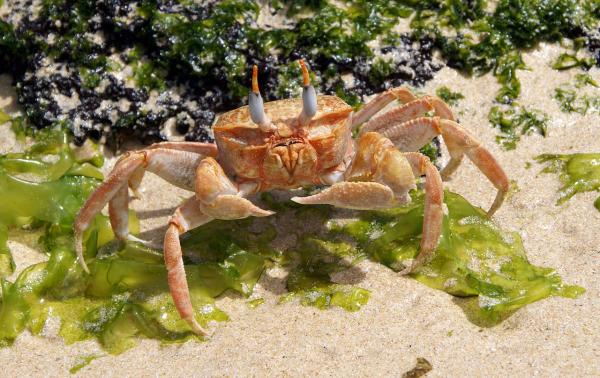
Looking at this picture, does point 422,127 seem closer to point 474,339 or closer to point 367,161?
point 367,161

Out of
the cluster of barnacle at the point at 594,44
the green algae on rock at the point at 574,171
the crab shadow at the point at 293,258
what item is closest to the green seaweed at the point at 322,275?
the crab shadow at the point at 293,258

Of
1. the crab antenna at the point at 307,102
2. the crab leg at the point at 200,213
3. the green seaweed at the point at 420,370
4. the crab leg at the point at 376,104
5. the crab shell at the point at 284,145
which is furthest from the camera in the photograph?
the crab leg at the point at 376,104

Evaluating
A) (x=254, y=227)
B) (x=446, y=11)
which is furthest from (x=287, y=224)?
(x=446, y=11)

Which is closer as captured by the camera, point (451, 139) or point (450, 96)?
point (451, 139)

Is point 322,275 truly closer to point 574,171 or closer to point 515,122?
point 574,171

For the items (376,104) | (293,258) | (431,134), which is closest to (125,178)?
(293,258)

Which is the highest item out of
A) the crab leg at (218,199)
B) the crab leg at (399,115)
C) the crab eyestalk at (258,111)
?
the crab eyestalk at (258,111)

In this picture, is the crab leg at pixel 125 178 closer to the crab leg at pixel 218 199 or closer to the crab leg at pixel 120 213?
the crab leg at pixel 120 213
